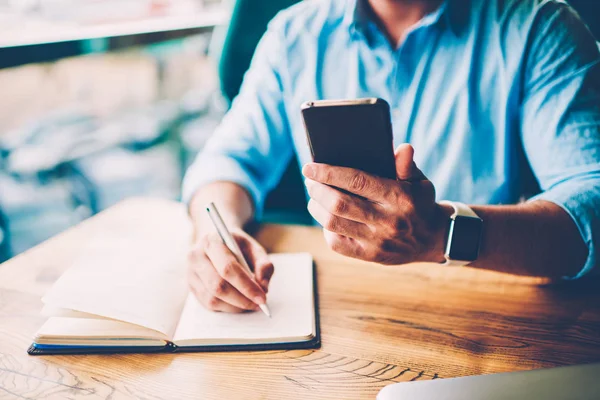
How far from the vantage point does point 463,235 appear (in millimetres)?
634

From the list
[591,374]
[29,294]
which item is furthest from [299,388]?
[29,294]

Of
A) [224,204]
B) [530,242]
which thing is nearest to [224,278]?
[224,204]

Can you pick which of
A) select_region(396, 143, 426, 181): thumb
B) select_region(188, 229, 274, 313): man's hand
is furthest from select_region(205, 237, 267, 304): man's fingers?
select_region(396, 143, 426, 181): thumb

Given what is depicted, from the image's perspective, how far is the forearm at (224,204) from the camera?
32.4 inches

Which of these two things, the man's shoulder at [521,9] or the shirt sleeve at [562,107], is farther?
the man's shoulder at [521,9]

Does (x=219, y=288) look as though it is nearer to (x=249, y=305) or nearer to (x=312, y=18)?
(x=249, y=305)

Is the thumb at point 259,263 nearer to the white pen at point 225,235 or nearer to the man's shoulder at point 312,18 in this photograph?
the white pen at point 225,235

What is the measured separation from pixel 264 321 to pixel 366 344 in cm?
14

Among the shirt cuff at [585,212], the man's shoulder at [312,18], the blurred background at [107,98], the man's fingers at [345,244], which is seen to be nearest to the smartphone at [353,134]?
the man's fingers at [345,244]

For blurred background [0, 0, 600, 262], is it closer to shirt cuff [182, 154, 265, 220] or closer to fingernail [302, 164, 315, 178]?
shirt cuff [182, 154, 265, 220]

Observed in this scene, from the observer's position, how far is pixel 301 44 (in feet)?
3.37

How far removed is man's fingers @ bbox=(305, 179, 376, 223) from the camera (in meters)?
0.57

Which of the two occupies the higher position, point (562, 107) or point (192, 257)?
point (562, 107)

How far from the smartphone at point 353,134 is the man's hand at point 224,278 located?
187mm
